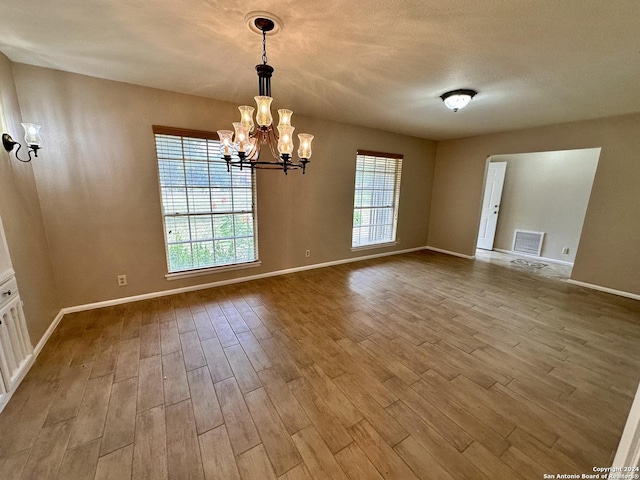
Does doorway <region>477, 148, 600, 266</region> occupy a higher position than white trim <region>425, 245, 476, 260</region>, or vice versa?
doorway <region>477, 148, 600, 266</region>

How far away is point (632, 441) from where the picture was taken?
2.84 feet

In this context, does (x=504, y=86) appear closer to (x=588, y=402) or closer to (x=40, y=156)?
(x=588, y=402)

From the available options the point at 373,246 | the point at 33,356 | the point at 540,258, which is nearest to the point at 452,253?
the point at 540,258

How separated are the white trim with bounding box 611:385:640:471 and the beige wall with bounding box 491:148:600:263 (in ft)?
17.8

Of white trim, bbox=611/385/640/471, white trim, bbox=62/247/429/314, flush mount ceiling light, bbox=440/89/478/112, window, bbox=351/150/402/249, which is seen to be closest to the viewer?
white trim, bbox=611/385/640/471

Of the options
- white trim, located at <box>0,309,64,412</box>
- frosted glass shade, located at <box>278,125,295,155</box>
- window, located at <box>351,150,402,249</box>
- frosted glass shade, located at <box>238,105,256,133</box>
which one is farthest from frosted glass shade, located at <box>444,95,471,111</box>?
white trim, located at <box>0,309,64,412</box>

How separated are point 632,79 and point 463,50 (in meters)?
1.82

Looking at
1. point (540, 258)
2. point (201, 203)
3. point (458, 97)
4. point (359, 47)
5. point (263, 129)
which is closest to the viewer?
point (263, 129)

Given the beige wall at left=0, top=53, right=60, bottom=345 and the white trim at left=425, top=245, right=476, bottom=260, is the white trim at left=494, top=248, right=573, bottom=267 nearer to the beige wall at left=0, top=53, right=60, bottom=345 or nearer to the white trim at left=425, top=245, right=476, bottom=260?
the white trim at left=425, top=245, right=476, bottom=260

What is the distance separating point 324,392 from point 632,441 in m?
1.45

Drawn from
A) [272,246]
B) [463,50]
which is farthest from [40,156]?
[463,50]

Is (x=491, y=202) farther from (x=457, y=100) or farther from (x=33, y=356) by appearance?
(x=33, y=356)

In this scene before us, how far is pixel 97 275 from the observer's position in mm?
2828

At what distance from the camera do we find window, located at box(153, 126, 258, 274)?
306cm
